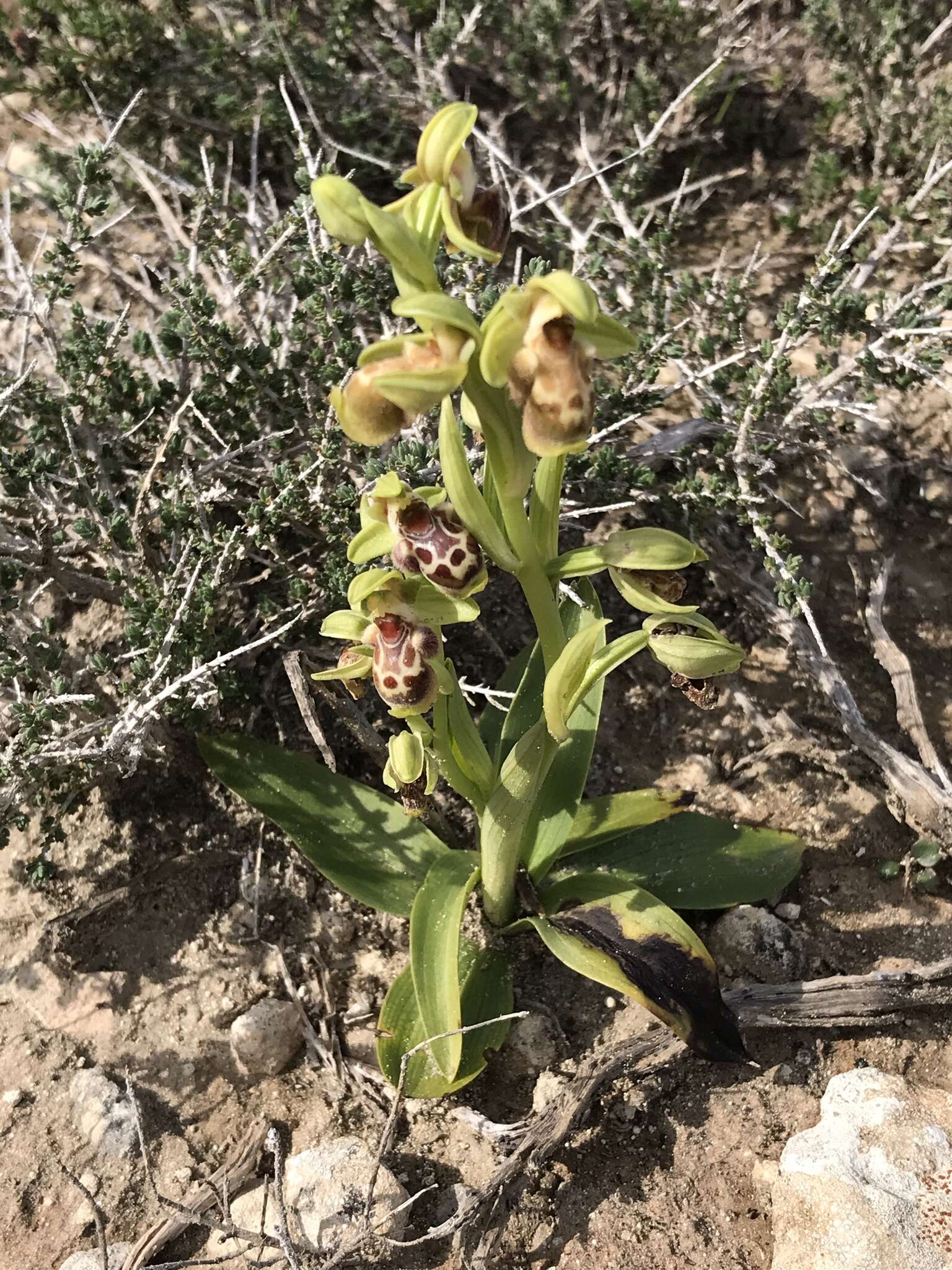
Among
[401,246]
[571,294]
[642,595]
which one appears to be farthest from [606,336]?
[642,595]

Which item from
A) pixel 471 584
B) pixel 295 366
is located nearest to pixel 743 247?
pixel 295 366

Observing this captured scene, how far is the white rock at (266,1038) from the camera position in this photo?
2.81 metres

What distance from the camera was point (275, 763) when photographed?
120 inches

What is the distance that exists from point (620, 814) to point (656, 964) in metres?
0.55

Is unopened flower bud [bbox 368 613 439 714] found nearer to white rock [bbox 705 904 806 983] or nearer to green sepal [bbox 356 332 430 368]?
green sepal [bbox 356 332 430 368]

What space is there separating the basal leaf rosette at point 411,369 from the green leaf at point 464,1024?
1.58 metres

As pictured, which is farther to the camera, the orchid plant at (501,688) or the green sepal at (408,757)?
the green sepal at (408,757)

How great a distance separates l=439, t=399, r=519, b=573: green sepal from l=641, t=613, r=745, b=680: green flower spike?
1.42 feet

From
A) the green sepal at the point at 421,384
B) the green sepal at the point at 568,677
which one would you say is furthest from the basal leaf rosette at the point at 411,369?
the green sepal at the point at 568,677

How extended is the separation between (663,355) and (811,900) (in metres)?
1.83

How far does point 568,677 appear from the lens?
213cm

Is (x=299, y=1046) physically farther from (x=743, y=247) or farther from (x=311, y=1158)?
(x=743, y=247)

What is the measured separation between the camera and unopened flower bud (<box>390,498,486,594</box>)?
77.7 inches

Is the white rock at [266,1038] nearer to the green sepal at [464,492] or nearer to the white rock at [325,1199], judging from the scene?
the white rock at [325,1199]
